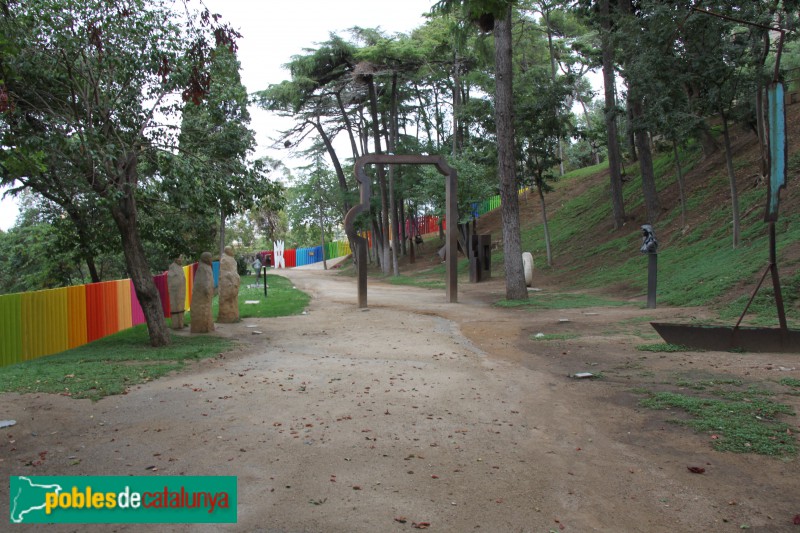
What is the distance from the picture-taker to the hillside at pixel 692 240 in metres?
13.5

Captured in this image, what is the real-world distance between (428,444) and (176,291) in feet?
34.1

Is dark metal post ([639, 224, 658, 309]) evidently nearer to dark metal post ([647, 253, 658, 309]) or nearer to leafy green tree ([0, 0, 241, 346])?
dark metal post ([647, 253, 658, 309])

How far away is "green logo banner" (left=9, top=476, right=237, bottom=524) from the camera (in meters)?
3.83

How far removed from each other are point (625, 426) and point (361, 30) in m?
27.5

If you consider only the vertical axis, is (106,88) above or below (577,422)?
above

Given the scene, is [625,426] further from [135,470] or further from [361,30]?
[361,30]

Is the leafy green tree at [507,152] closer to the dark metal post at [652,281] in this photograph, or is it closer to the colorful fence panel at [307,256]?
the dark metal post at [652,281]

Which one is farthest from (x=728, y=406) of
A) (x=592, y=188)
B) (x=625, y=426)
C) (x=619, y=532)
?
(x=592, y=188)

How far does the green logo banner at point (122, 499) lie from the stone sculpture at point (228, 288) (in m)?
10.1

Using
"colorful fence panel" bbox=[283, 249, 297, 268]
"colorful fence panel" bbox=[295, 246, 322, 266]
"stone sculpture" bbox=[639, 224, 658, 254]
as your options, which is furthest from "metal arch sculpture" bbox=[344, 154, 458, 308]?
"colorful fence panel" bbox=[295, 246, 322, 266]

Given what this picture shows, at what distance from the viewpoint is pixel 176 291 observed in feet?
46.6

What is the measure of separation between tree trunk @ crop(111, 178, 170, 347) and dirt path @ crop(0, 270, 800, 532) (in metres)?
2.55

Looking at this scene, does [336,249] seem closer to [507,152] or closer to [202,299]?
[507,152]

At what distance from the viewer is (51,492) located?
413 centimetres
